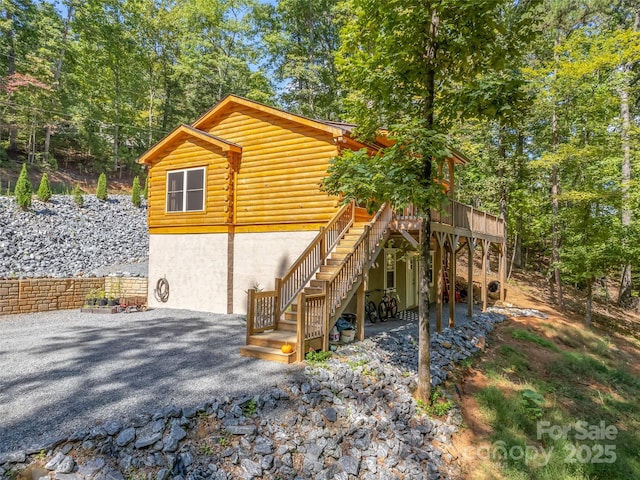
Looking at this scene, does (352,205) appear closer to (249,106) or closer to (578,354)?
(249,106)

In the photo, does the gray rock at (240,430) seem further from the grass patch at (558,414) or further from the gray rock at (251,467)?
the grass patch at (558,414)

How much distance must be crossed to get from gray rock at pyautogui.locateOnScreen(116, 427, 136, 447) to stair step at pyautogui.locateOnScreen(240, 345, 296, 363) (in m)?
2.80

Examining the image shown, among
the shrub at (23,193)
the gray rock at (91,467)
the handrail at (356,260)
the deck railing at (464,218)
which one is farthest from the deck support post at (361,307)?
the shrub at (23,193)

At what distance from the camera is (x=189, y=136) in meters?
12.5

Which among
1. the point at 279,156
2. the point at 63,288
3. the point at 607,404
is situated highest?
the point at 279,156

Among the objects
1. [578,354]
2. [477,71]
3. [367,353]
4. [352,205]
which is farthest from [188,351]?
[578,354]

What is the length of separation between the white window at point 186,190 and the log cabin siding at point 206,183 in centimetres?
16

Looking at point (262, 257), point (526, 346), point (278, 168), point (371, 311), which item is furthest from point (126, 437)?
point (526, 346)

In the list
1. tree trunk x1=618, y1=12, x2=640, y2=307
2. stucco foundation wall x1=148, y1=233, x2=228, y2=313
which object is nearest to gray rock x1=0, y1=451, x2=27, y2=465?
stucco foundation wall x1=148, y1=233, x2=228, y2=313

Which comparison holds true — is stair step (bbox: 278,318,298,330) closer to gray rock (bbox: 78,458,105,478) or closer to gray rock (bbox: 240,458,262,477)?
gray rock (bbox: 240,458,262,477)

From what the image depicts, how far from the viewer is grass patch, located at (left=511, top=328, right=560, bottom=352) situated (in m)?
11.7

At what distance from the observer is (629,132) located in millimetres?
16359

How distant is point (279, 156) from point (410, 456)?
8.77 m

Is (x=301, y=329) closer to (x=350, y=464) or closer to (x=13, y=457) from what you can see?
(x=350, y=464)
